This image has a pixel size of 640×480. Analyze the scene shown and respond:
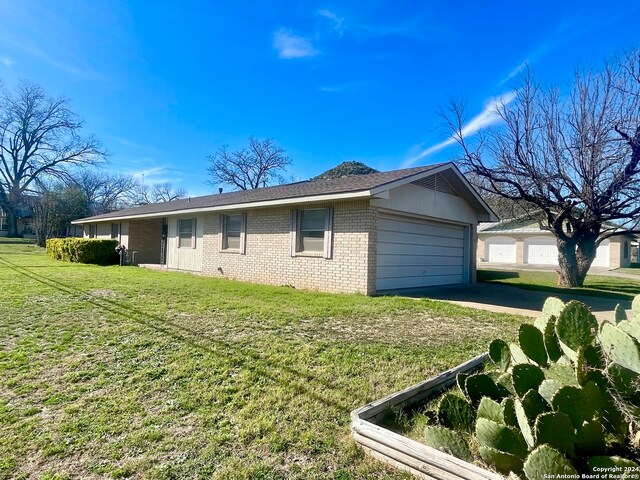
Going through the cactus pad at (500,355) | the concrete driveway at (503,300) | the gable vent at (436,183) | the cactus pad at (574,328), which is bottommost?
the concrete driveway at (503,300)

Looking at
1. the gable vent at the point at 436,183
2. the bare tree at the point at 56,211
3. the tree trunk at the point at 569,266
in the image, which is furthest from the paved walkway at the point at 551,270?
the bare tree at the point at 56,211

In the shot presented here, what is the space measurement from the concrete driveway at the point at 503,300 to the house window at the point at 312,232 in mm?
2613

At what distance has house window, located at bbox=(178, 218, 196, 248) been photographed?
14407mm

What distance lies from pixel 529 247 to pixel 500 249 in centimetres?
234

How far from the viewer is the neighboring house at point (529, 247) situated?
2775 centimetres

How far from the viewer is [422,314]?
6832mm

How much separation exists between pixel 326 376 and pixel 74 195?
4059 cm

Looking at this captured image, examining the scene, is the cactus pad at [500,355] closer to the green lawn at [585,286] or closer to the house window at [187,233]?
the green lawn at [585,286]

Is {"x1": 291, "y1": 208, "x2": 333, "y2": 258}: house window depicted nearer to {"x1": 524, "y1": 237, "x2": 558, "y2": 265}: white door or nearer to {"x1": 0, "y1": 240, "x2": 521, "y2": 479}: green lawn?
{"x1": 0, "y1": 240, "x2": 521, "y2": 479}: green lawn

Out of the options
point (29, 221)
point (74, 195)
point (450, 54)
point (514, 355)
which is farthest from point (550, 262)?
point (29, 221)

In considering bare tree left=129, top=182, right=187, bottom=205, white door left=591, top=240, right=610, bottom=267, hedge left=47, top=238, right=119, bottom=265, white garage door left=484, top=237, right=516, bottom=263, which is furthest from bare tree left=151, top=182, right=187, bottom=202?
white door left=591, top=240, right=610, bottom=267

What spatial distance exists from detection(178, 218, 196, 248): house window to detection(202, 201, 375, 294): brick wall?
1.33m

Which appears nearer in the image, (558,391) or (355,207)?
(558,391)

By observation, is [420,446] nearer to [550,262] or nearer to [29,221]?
[550,262]
